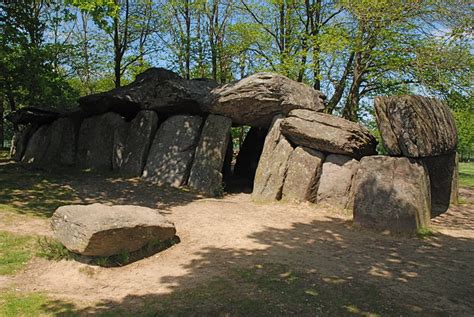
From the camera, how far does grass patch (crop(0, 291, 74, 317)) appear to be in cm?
509

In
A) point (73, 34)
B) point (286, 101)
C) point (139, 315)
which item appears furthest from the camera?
point (73, 34)

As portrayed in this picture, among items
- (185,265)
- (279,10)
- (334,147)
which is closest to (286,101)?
(334,147)

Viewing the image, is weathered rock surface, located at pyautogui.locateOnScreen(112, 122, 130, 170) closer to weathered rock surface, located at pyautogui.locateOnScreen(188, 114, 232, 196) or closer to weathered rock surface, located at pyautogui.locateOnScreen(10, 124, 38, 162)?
weathered rock surface, located at pyautogui.locateOnScreen(188, 114, 232, 196)

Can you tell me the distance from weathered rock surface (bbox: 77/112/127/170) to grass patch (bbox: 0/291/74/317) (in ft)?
31.8

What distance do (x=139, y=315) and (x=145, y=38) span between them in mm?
23295

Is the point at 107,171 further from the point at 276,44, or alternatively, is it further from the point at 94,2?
the point at 276,44

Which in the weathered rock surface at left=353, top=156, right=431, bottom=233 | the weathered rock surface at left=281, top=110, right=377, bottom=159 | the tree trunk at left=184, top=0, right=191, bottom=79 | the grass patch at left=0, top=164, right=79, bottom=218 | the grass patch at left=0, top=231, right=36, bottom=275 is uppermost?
the tree trunk at left=184, top=0, right=191, bottom=79

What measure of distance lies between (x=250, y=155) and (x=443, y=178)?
840 cm

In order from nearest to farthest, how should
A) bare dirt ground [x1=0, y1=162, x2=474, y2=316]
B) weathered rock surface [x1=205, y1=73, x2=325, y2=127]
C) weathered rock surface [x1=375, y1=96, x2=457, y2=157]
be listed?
bare dirt ground [x1=0, y1=162, x2=474, y2=316] < weathered rock surface [x1=375, y1=96, x2=457, y2=157] < weathered rock surface [x1=205, y1=73, x2=325, y2=127]

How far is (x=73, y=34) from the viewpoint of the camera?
109 ft

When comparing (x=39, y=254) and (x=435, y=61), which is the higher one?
(x=435, y=61)

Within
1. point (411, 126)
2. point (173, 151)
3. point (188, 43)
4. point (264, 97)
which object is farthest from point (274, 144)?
point (188, 43)

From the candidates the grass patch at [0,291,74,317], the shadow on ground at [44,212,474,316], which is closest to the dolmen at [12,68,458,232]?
the shadow on ground at [44,212,474,316]

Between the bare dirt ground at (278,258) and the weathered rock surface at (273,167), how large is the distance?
3.40ft
